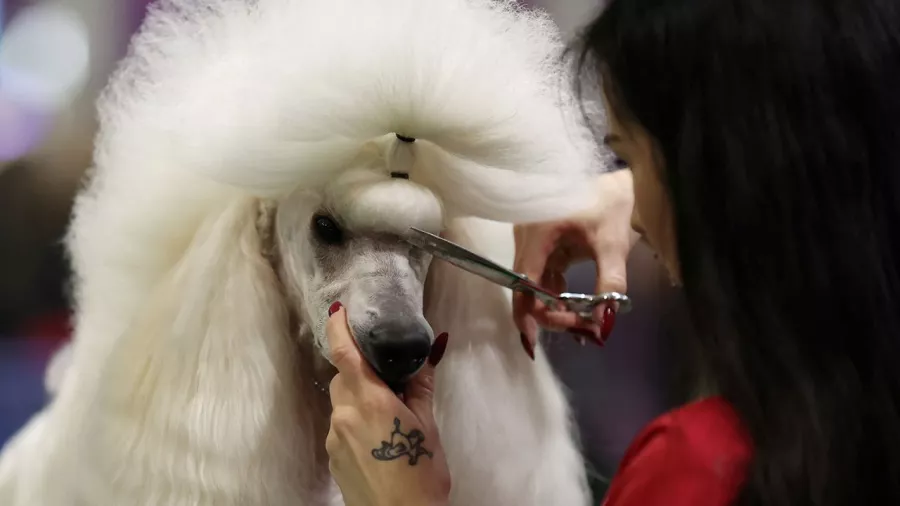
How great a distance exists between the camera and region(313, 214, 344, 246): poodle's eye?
1.96ft

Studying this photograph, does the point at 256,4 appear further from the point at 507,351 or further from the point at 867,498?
the point at 867,498

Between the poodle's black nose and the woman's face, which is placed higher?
the woman's face

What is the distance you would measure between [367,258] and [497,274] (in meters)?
0.11

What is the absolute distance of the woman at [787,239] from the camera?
1.51 ft

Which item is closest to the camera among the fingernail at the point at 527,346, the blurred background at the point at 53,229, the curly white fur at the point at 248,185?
the curly white fur at the point at 248,185

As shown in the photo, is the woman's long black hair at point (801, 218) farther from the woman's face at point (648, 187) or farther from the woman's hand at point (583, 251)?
the woman's hand at point (583, 251)

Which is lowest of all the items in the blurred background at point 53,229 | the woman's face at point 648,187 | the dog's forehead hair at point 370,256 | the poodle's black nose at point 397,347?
the blurred background at point 53,229

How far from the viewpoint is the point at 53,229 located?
1143mm

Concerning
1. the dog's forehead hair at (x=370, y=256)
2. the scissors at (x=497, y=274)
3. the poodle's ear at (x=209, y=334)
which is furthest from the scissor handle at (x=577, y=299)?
the poodle's ear at (x=209, y=334)

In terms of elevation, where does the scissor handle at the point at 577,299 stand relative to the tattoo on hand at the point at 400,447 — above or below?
above

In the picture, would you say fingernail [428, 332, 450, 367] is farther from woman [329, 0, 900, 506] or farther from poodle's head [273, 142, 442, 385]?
woman [329, 0, 900, 506]

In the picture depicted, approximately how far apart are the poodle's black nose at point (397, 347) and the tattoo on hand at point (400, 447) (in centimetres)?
4

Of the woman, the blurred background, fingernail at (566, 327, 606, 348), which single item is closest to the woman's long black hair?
the woman

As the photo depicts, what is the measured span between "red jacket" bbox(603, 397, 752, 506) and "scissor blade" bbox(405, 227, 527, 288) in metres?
0.17
